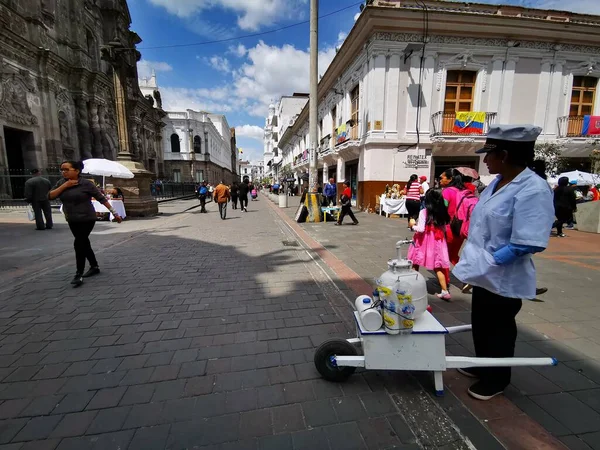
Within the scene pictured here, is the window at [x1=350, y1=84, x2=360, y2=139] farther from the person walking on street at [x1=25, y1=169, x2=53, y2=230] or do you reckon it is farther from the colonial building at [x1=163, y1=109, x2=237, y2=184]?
the colonial building at [x1=163, y1=109, x2=237, y2=184]

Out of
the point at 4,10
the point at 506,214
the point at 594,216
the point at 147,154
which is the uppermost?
the point at 4,10

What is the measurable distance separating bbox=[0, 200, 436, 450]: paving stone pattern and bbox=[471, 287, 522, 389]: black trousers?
0.76 m

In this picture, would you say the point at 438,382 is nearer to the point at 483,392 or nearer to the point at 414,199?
the point at 483,392

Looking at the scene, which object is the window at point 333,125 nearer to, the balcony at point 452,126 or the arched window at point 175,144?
the balcony at point 452,126

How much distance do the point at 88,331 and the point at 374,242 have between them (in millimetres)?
6108

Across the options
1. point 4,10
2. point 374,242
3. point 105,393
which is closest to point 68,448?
point 105,393

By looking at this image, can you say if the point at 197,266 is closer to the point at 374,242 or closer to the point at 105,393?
the point at 105,393

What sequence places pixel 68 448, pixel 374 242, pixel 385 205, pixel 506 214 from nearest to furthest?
pixel 68 448 < pixel 506 214 < pixel 374 242 < pixel 385 205

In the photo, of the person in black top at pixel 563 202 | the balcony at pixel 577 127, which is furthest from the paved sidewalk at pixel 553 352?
the balcony at pixel 577 127

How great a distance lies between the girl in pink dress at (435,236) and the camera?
3904 mm

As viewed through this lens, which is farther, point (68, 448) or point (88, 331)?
point (88, 331)

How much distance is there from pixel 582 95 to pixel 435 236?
57.1 ft

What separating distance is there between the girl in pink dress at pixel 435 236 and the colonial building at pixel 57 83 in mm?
12502

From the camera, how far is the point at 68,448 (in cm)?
173
